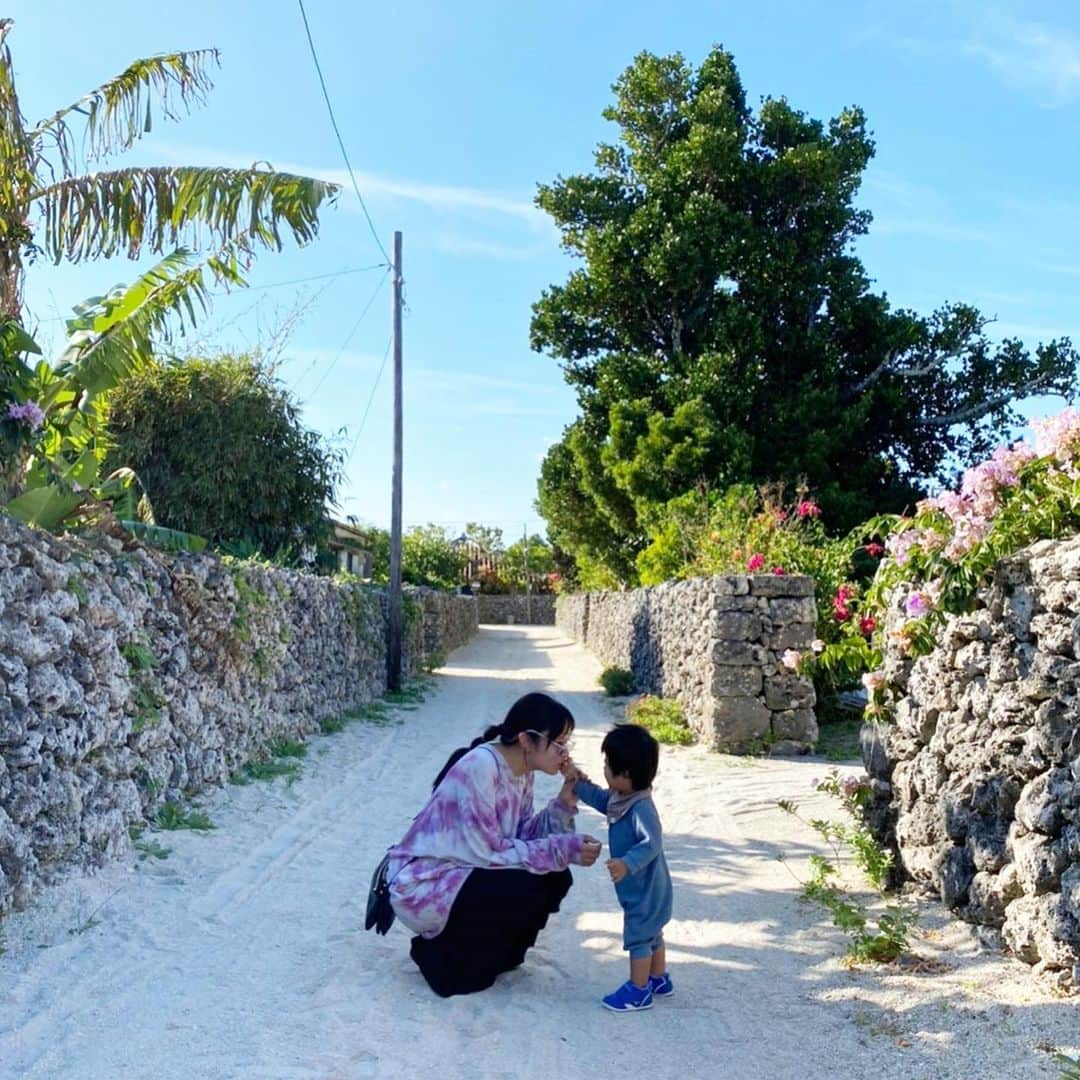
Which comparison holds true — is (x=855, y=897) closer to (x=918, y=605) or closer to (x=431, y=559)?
(x=918, y=605)

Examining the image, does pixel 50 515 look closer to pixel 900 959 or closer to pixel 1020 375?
pixel 900 959

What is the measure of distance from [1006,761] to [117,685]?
15.9 feet

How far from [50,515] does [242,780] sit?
2.83 meters

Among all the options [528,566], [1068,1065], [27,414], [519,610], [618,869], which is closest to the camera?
[1068,1065]

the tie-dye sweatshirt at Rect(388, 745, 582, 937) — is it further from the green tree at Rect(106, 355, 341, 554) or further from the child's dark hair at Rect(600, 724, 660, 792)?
the green tree at Rect(106, 355, 341, 554)

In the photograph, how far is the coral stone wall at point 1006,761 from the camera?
4121 mm

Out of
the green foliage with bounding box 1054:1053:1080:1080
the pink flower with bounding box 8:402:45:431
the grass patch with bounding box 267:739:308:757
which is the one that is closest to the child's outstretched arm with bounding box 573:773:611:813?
the green foliage with bounding box 1054:1053:1080:1080

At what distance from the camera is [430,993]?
176 inches

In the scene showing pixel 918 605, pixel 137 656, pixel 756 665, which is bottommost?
pixel 756 665

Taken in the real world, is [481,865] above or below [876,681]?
below

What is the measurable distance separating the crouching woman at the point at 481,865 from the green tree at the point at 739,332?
651 inches

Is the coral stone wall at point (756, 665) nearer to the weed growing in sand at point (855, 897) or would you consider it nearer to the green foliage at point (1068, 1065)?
the weed growing in sand at point (855, 897)

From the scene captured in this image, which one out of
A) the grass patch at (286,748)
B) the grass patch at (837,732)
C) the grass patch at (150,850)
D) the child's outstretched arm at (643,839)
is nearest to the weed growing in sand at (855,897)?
the child's outstretched arm at (643,839)

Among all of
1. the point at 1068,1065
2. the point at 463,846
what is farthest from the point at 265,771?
the point at 1068,1065
